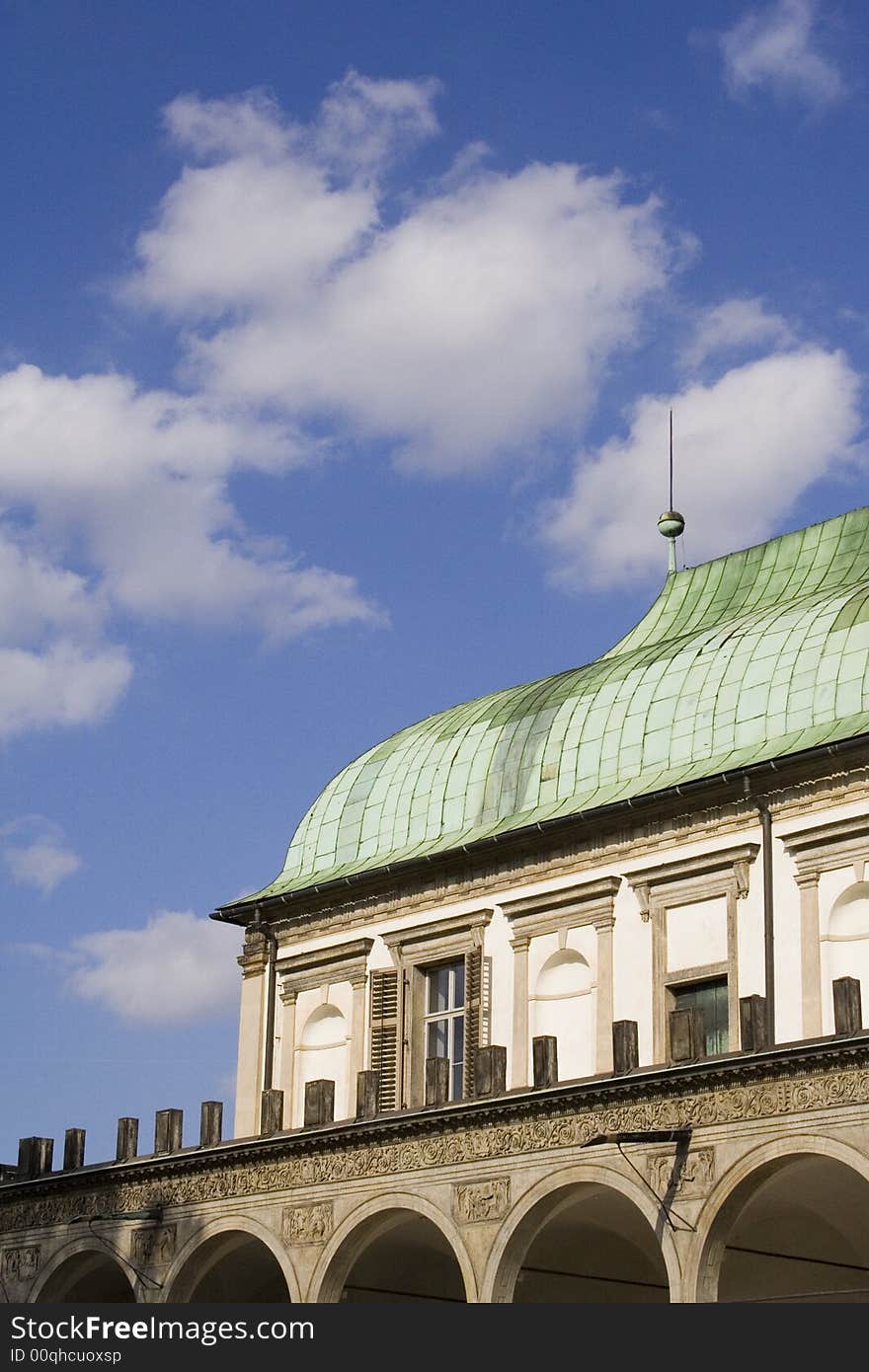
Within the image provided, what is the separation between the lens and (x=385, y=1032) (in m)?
40.4

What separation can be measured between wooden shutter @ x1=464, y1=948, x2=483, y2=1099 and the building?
52 mm

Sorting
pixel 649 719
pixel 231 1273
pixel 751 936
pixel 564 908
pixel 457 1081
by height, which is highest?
pixel 649 719

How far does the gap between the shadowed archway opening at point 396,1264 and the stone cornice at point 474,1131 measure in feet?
3.19

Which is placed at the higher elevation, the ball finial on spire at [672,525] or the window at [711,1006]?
the ball finial on spire at [672,525]

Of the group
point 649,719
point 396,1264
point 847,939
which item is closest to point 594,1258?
point 396,1264

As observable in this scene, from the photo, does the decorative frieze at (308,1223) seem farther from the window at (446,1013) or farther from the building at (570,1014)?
the window at (446,1013)

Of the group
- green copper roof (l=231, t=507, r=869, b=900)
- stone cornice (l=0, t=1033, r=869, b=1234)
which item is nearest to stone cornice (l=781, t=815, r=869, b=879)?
green copper roof (l=231, t=507, r=869, b=900)

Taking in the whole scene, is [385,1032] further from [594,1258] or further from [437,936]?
[594,1258]

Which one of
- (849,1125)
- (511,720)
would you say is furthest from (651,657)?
(849,1125)

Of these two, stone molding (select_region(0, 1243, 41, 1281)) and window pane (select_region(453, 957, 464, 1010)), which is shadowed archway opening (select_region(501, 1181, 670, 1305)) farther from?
stone molding (select_region(0, 1243, 41, 1281))

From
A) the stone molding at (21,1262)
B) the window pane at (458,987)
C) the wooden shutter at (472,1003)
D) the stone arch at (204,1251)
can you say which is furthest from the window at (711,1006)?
the stone molding at (21,1262)

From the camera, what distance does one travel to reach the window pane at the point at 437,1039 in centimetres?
3997

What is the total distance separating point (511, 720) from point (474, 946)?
472cm

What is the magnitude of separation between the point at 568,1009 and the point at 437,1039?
306 centimetres
